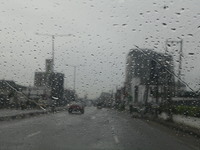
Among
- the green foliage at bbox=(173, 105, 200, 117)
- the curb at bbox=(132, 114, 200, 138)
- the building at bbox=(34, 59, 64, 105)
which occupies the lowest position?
the curb at bbox=(132, 114, 200, 138)

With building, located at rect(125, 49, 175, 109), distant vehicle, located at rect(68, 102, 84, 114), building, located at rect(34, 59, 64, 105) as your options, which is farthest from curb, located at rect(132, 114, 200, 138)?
distant vehicle, located at rect(68, 102, 84, 114)

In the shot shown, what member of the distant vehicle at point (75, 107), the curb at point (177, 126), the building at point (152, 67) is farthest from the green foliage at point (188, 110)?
the distant vehicle at point (75, 107)

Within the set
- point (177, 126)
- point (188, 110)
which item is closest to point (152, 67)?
point (188, 110)

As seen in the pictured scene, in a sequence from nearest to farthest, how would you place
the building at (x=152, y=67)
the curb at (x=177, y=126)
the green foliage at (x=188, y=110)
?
the building at (x=152, y=67), the curb at (x=177, y=126), the green foliage at (x=188, y=110)

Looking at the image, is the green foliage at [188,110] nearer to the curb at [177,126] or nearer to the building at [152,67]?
the curb at [177,126]

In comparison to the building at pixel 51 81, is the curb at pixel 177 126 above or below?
below

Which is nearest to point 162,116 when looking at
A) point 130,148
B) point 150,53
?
point 150,53

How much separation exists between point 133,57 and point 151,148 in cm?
536

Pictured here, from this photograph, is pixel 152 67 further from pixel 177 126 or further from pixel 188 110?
pixel 177 126

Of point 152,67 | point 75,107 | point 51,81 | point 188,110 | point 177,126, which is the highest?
point 152,67

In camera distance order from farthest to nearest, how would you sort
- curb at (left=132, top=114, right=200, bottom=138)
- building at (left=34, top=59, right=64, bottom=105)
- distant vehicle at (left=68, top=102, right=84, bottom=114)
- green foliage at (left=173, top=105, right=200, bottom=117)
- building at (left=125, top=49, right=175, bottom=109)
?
1. distant vehicle at (left=68, top=102, right=84, bottom=114)
2. green foliage at (left=173, top=105, right=200, bottom=117)
3. curb at (left=132, top=114, right=200, bottom=138)
4. building at (left=34, top=59, right=64, bottom=105)
5. building at (left=125, top=49, right=175, bottom=109)

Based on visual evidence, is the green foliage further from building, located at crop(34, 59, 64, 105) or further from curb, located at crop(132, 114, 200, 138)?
building, located at crop(34, 59, 64, 105)

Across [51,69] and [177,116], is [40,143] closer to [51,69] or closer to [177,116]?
[51,69]

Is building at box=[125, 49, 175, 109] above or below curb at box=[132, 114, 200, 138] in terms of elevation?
above
